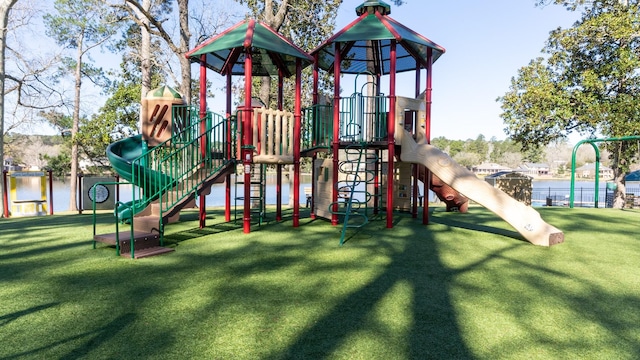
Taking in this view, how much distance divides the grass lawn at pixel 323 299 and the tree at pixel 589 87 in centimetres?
1195

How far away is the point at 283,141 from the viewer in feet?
28.6

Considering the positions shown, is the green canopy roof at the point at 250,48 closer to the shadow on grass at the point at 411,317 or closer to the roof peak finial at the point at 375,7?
the roof peak finial at the point at 375,7

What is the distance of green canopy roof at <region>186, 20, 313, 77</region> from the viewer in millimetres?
8062

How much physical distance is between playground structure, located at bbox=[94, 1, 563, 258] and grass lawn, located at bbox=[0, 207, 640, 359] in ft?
2.73

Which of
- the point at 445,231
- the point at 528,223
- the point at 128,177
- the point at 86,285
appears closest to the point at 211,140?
the point at 128,177

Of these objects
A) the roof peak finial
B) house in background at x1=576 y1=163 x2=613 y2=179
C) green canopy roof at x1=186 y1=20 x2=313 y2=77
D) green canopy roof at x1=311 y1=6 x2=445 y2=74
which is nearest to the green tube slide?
green canopy roof at x1=186 y1=20 x2=313 y2=77

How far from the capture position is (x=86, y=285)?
4754mm

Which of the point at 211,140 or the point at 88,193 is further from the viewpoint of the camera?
the point at 88,193

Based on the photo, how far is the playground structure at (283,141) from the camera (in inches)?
288

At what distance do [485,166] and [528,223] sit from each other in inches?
4894

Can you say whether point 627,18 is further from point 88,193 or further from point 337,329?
point 88,193

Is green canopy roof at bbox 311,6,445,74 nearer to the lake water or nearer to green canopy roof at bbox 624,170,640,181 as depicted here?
the lake water

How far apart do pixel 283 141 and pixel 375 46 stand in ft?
14.8

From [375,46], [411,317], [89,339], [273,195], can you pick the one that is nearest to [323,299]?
[411,317]
